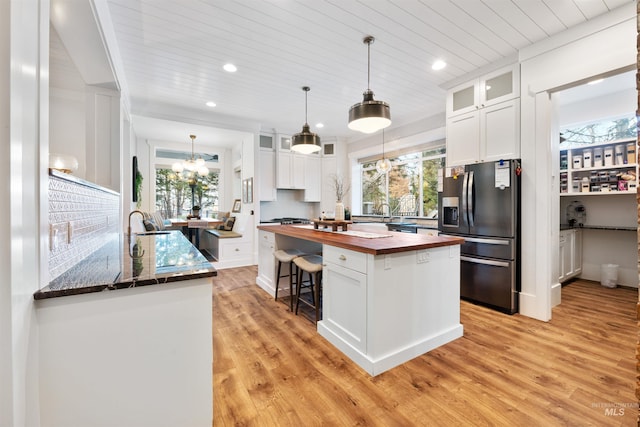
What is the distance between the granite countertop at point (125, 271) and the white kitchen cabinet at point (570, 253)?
181 inches

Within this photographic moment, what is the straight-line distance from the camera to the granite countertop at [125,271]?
98 cm

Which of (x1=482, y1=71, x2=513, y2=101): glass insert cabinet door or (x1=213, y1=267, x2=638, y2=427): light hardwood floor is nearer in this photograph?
(x1=213, y1=267, x2=638, y2=427): light hardwood floor

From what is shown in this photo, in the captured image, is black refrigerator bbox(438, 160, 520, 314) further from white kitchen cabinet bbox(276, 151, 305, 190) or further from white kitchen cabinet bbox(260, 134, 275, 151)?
white kitchen cabinet bbox(260, 134, 275, 151)

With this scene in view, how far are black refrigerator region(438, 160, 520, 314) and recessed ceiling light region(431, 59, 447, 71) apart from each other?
1.18 metres


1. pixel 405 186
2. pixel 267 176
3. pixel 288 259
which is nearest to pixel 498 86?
pixel 405 186

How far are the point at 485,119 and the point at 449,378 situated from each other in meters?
2.78

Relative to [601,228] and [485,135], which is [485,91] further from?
[601,228]

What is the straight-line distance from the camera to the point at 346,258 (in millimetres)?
2100

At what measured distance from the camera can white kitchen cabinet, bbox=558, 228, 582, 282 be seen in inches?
150

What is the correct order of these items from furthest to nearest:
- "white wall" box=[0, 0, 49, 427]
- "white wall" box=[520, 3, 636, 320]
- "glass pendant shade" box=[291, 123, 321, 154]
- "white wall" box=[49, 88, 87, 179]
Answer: "glass pendant shade" box=[291, 123, 321, 154] → "white wall" box=[520, 3, 636, 320] → "white wall" box=[49, 88, 87, 179] → "white wall" box=[0, 0, 49, 427]

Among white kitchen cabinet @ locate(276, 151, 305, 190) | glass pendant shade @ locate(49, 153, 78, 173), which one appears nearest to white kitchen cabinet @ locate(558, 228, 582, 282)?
white kitchen cabinet @ locate(276, 151, 305, 190)

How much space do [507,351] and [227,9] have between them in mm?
3509

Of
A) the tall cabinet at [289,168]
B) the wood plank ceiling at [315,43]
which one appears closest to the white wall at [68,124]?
the wood plank ceiling at [315,43]

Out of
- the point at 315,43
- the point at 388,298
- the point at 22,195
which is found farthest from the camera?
the point at 315,43
